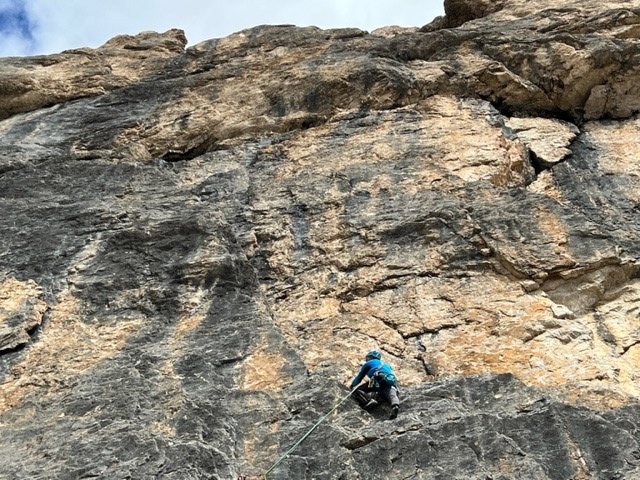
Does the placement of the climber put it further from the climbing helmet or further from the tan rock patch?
the tan rock patch

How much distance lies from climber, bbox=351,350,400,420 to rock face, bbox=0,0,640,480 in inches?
6.2

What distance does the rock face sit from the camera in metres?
8.07

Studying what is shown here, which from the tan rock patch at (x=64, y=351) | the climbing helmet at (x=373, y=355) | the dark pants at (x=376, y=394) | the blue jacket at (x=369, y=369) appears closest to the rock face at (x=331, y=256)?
the tan rock patch at (x=64, y=351)

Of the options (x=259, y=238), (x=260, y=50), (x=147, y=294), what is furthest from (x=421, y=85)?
(x=147, y=294)

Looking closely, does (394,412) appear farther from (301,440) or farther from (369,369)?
(301,440)

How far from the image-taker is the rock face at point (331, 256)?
8070 millimetres

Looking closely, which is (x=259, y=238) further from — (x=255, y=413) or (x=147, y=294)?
(x=255, y=413)

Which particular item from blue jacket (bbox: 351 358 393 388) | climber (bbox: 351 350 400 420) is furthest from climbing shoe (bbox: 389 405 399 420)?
blue jacket (bbox: 351 358 393 388)

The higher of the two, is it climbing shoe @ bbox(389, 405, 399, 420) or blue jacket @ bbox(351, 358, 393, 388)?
blue jacket @ bbox(351, 358, 393, 388)

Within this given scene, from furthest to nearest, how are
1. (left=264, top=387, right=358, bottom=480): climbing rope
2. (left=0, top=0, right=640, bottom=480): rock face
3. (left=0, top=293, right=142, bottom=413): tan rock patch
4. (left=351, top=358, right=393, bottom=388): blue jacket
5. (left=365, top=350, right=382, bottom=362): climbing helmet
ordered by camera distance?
(left=0, top=293, right=142, bottom=413): tan rock patch < (left=365, top=350, right=382, bottom=362): climbing helmet < (left=351, top=358, right=393, bottom=388): blue jacket < (left=0, top=0, right=640, bottom=480): rock face < (left=264, top=387, right=358, bottom=480): climbing rope

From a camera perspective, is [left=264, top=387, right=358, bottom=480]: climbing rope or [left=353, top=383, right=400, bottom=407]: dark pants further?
[left=353, top=383, right=400, bottom=407]: dark pants

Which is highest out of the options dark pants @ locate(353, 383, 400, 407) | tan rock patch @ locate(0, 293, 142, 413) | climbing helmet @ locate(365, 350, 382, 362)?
tan rock patch @ locate(0, 293, 142, 413)

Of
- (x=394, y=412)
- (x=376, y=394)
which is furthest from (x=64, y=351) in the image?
(x=394, y=412)

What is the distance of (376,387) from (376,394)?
0.39 feet
